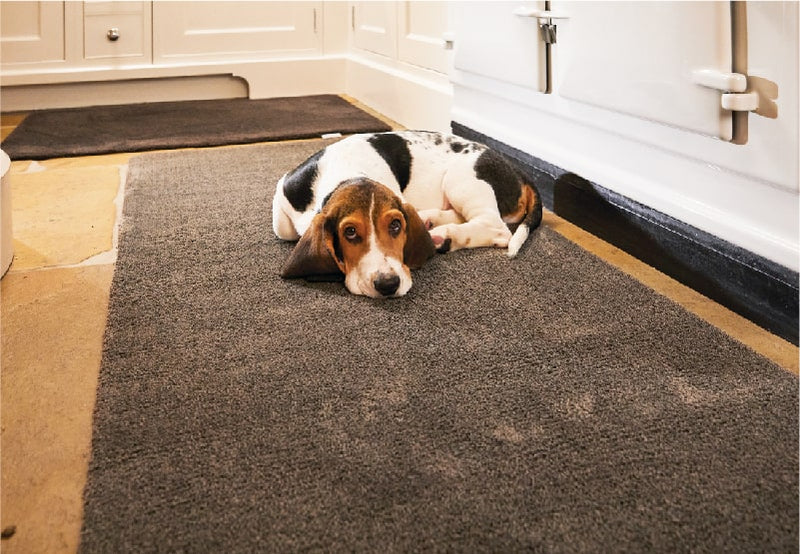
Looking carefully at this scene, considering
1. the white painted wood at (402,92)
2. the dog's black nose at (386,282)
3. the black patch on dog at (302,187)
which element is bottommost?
the dog's black nose at (386,282)

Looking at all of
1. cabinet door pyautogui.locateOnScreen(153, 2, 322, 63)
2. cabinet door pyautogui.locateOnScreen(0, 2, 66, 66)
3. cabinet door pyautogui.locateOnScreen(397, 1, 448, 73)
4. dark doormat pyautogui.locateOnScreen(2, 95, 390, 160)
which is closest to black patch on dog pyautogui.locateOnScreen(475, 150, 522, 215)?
cabinet door pyautogui.locateOnScreen(397, 1, 448, 73)

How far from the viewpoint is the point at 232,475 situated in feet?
3.03

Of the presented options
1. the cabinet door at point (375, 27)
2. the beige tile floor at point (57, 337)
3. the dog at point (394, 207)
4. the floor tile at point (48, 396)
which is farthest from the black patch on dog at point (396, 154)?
the cabinet door at point (375, 27)

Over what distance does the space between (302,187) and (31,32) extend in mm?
2664

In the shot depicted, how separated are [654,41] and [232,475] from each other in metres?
1.08

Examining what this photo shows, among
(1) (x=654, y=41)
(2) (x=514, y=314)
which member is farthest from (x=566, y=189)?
(2) (x=514, y=314)

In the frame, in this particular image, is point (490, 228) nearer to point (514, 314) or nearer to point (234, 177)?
point (514, 314)

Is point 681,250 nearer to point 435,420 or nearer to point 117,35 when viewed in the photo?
point 435,420

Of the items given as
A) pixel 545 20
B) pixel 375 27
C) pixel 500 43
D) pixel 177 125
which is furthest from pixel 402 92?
pixel 545 20

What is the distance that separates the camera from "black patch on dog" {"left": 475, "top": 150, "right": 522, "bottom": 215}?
1844mm

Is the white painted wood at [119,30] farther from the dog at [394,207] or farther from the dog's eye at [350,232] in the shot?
the dog's eye at [350,232]

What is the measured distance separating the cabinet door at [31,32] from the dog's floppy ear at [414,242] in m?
2.90

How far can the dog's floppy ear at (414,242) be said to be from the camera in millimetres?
1550

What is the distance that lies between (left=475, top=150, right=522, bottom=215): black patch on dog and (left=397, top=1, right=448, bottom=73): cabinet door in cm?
100
